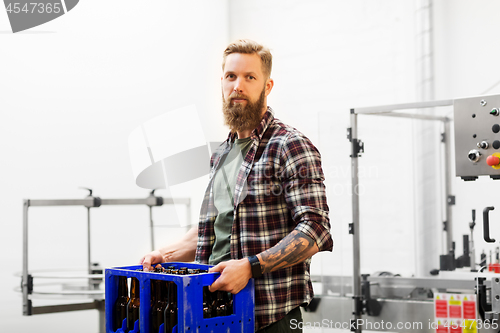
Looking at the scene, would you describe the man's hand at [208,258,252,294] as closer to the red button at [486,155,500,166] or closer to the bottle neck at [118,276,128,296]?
the bottle neck at [118,276,128,296]

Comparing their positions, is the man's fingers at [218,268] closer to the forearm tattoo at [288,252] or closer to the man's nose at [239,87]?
the forearm tattoo at [288,252]

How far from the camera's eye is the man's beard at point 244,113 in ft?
5.09

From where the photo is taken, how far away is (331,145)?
3.29m

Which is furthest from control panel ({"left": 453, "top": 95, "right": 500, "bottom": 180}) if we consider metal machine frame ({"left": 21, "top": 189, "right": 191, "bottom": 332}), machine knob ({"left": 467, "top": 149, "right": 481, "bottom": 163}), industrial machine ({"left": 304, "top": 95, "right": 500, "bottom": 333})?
metal machine frame ({"left": 21, "top": 189, "right": 191, "bottom": 332})

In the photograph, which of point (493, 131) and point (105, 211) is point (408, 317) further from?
point (105, 211)

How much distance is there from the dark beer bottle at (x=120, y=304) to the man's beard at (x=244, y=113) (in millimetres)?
533

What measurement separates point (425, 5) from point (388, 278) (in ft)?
6.64

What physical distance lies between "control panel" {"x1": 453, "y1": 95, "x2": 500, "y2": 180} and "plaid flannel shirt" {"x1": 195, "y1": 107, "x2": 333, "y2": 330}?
3.22 feet

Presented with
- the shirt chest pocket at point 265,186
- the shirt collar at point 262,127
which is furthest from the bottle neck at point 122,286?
the shirt collar at point 262,127

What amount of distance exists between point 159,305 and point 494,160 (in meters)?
1.41

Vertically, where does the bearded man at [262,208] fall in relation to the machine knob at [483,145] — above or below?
below

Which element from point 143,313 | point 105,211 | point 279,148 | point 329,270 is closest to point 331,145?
point 329,270

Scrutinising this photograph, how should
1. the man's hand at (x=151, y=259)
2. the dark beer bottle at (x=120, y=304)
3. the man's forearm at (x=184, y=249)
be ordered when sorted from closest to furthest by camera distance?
1. the dark beer bottle at (x=120, y=304)
2. the man's hand at (x=151, y=259)
3. the man's forearm at (x=184, y=249)

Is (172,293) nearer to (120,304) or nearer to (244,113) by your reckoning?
(120,304)
